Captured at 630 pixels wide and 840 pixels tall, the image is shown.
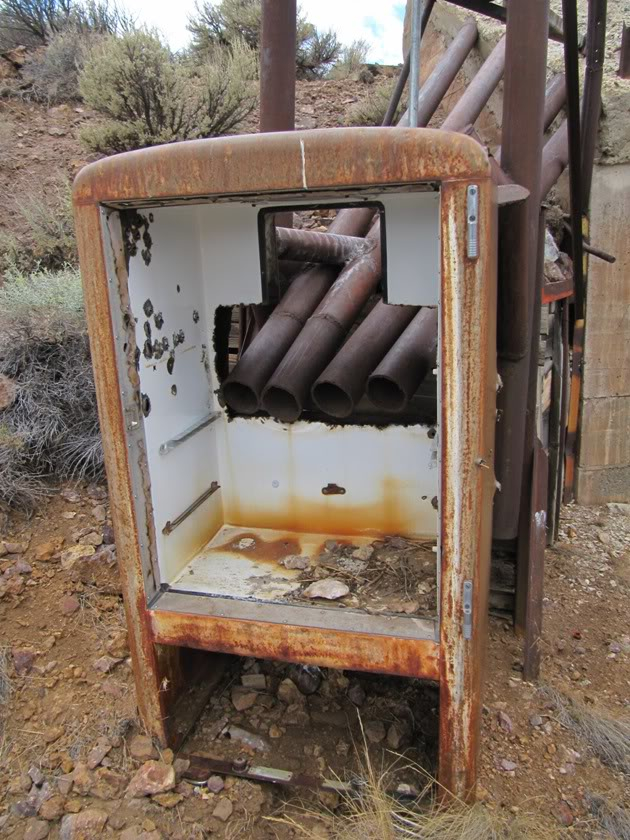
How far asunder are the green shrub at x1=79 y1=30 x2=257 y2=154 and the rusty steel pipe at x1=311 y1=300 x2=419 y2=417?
598cm

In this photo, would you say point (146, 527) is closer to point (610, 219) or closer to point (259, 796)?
point (259, 796)

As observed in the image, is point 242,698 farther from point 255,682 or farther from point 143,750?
point 143,750

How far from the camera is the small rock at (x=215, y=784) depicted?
2.56 meters

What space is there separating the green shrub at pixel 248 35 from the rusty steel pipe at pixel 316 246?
1013 cm

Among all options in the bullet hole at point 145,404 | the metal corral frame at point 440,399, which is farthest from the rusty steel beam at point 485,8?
the bullet hole at point 145,404

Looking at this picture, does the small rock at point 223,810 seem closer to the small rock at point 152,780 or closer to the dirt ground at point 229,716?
the dirt ground at point 229,716

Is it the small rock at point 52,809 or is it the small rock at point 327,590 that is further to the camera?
the small rock at point 327,590

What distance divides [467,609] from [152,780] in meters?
1.43

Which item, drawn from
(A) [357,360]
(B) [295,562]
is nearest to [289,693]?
(B) [295,562]

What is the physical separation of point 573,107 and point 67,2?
13131 mm

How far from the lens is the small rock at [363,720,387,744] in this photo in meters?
2.79

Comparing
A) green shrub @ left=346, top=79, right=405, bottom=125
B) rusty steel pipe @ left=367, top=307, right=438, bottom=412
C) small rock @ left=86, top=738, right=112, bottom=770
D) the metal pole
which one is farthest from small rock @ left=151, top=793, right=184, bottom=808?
green shrub @ left=346, top=79, right=405, bottom=125

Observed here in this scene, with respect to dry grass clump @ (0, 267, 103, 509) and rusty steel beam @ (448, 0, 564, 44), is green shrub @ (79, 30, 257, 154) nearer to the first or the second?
dry grass clump @ (0, 267, 103, 509)

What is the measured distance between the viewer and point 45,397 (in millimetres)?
4570
